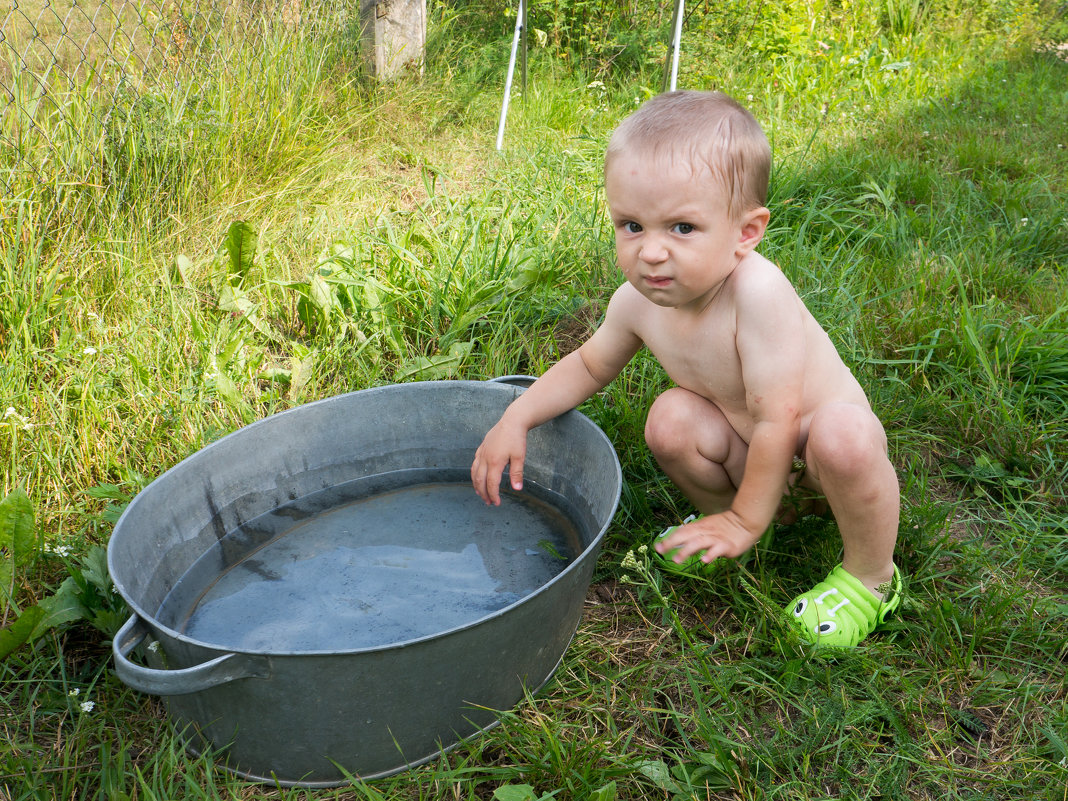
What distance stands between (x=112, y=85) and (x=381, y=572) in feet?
6.11

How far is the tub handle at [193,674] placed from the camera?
1.16 metres

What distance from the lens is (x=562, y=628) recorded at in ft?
4.89

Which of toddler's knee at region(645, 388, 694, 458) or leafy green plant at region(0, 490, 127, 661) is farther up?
toddler's knee at region(645, 388, 694, 458)

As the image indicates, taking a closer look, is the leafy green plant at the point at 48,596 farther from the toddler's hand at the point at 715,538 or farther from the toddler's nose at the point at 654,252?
the toddler's nose at the point at 654,252

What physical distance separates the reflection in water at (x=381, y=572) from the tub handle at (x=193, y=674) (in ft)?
1.50

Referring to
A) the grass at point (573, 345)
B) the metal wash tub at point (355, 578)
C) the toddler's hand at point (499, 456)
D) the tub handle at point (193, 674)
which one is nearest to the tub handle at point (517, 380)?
the metal wash tub at point (355, 578)

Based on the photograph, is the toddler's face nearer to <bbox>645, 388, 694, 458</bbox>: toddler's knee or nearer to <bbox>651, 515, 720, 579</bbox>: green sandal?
<bbox>645, 388, 694, 458</bbox>: toddler's knee

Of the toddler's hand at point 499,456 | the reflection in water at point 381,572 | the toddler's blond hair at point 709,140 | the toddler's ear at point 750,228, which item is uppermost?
the toddler's blond hair at point 709,140

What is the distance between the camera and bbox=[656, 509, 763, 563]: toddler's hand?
156 centimetres

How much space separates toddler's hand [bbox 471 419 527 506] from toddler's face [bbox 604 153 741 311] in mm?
424

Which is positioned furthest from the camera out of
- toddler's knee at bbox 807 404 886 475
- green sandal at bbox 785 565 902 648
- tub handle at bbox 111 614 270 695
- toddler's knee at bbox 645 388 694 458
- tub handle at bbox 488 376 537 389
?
tub handle at bbox 488 376 537 389

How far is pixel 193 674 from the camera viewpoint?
1.16m

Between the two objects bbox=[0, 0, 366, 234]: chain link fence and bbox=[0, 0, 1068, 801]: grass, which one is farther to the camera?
bbox=[0, 0, 366, 234]: chain link fence

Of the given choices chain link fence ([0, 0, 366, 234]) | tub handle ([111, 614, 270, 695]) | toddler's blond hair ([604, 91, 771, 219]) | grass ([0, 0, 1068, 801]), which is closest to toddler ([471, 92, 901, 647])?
toddler's blond hair ([604, 91, 771, 219])
